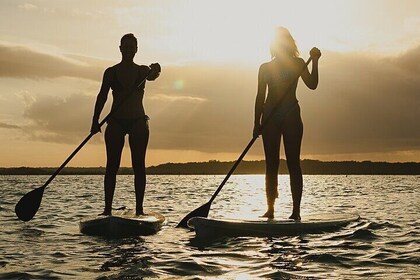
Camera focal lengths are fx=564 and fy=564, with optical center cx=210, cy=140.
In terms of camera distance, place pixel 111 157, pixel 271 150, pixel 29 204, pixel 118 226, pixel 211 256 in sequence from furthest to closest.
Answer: pixel 29 204 → pixel 111 157 → pixel 271 150 → pixel 118 226 → pixel 211 256

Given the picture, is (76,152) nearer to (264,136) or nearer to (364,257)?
(264,136)

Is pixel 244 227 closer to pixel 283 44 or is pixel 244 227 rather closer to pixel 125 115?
pixel 125 115

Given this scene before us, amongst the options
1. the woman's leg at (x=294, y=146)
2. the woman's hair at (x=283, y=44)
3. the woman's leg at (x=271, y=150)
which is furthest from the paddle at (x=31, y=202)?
the woman's leg at (x=294, y=146)

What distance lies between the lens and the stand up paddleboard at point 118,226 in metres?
9.27

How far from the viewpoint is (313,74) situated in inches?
387

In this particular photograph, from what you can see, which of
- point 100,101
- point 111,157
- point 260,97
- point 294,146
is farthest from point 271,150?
point 100,101

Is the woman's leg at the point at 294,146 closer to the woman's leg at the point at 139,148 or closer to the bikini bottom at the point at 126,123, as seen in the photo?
the woman's leg at the point at 139,148

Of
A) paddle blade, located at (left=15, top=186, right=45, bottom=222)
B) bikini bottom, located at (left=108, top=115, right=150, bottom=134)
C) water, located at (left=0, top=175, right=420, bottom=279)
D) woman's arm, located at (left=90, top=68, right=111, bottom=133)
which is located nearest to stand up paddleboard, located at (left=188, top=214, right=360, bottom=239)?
water, located at (left=0, top=175, right=420, bottom=279)

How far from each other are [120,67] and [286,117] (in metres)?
3.12

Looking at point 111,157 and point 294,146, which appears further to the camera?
point 111,157

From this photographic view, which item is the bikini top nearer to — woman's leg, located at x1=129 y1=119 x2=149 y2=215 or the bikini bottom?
the bikini bottom

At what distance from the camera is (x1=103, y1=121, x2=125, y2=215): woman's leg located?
32.8ft

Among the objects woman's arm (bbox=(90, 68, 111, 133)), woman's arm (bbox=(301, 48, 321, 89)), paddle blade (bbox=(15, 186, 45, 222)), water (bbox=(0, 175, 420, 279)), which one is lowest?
water (bbox=(0, 175, 420, 279))

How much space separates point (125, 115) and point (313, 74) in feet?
11.1
